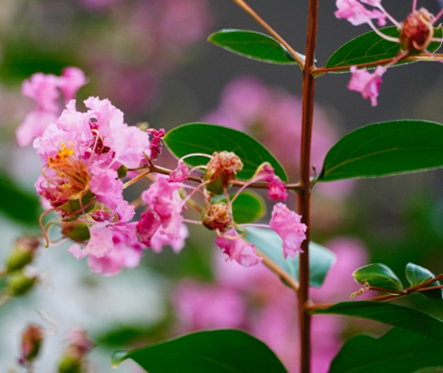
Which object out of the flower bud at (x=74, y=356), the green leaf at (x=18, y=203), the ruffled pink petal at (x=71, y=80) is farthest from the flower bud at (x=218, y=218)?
the green leaf at (x=18, y=203)

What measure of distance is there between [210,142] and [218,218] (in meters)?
0.09

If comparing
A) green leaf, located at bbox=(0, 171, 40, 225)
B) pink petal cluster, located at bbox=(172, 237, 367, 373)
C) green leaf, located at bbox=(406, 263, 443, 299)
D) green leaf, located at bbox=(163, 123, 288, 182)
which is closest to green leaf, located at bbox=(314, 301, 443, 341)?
green leaf, located at bbox=(406, 263, 443, 299)

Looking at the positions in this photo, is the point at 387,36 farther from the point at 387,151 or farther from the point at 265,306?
the point at 265,306

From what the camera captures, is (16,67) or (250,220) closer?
(250,220)

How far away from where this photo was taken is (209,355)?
41cm

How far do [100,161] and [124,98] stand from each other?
3.54ft

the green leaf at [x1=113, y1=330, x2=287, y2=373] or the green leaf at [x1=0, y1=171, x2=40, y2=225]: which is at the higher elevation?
the green leaf at [x1=0, y1=171, x2=40, y2=225]

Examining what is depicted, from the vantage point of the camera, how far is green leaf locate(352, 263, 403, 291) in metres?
0.34

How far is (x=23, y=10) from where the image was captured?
1.28 meters

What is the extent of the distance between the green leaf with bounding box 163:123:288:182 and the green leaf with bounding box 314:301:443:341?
119 mm

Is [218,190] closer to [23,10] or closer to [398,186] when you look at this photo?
[23,10]

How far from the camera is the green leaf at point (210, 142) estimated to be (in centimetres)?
39

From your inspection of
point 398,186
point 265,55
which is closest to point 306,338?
point 265,55

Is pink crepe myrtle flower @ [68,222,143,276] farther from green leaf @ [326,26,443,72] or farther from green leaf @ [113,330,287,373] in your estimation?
green leaf @ [326,26,443,72]
